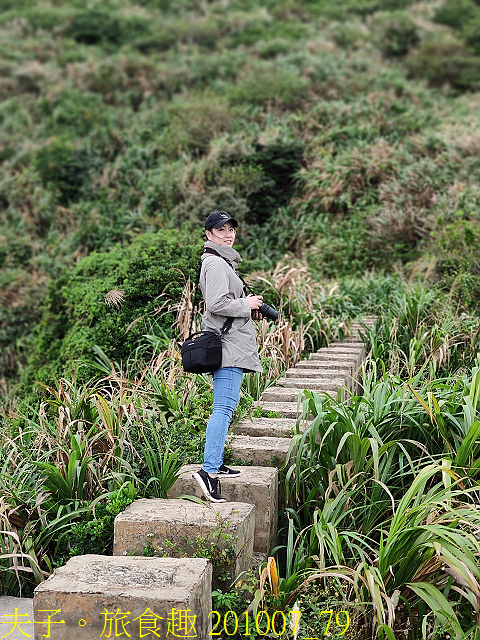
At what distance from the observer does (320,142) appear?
14.4 metres

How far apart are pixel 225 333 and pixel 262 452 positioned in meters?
0.81

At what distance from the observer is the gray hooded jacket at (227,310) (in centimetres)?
370

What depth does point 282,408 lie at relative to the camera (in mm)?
4672

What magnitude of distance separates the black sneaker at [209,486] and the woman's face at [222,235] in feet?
4.20

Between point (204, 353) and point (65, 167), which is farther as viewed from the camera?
point (65, 167)

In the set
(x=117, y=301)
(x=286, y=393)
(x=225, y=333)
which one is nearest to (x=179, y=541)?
(x=225, y=333)

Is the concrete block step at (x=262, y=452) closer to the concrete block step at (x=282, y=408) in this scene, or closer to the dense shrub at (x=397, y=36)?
the concrete block step at (x=282, y=408)

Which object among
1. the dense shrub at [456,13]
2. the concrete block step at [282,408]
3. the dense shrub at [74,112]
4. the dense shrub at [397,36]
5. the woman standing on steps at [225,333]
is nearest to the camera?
the woman standing on steps at [225,333]

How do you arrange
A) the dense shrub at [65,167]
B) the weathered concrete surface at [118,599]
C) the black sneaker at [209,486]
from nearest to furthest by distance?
the weathered concrete surface at [118,599] → the black sneaker at [209,486] → the dense shrub at [65,167]

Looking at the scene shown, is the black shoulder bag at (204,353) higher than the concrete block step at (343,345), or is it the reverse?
the black shoulder bag at (204,353)

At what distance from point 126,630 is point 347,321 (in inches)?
201

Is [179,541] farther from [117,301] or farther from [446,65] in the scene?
[446,65]

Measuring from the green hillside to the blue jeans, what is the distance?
0.38 m

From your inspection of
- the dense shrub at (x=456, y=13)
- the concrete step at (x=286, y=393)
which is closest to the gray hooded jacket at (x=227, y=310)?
the concrete step at (x=286, y=393)
